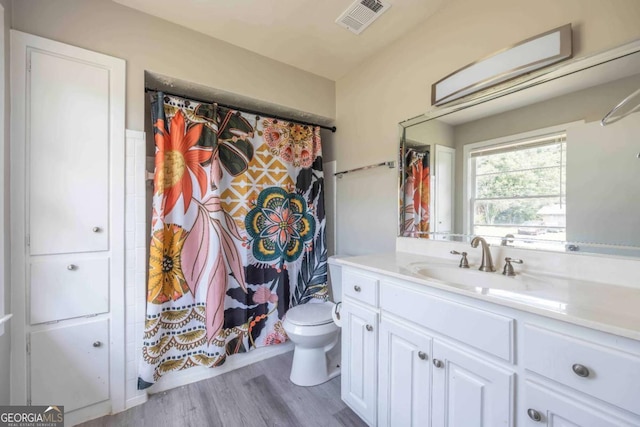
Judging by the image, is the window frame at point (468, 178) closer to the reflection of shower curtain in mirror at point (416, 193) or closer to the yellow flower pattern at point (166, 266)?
the reflection of shower curtain in mirror at point (416, 193)

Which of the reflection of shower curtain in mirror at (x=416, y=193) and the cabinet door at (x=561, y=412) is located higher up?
the reflection of shower curtain in mirror at (x=416, y=193)

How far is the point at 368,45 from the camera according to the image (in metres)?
1.83

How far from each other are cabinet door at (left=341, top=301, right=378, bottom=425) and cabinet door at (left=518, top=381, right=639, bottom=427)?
1.97ft

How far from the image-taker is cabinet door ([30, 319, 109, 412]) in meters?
1.30

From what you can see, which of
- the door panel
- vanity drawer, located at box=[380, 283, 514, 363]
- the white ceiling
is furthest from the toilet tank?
the white ceiling

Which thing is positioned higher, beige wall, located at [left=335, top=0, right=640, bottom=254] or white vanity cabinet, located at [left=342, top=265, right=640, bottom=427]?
beige wall, located at [left=335, top=0, right=640, bottom=254]

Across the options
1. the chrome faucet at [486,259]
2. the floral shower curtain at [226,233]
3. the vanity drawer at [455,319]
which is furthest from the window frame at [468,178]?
the floral shower curtain at [226,233]

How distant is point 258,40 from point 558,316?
7.00 feet

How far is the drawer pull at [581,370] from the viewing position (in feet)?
2.13

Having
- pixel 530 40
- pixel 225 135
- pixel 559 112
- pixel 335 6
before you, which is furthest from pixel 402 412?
pixel 335 6

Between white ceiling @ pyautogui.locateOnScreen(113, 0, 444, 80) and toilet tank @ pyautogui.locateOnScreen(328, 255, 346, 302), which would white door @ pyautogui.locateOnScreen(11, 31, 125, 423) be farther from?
toilet tank @ pyautogui.locateOnScreen(328, 255, 346, 302)

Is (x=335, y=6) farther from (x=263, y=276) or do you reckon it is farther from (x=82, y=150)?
(x=263, y=276)

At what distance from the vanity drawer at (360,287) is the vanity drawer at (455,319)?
60 mm

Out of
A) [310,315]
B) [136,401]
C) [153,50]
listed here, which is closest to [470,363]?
[310,315]
